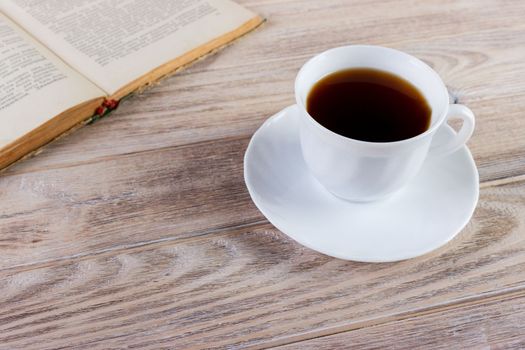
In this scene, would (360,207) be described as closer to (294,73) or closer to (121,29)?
(294,73)

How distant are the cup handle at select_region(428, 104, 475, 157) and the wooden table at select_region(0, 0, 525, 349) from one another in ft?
0.27

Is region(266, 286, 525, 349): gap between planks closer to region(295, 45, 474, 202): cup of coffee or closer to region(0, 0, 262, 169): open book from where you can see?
region(295, 45, 474, 202): cup of coffee

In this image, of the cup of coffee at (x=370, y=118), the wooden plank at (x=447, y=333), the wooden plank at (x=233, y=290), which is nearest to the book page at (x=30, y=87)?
the wooden plank at (x=233, y=290)

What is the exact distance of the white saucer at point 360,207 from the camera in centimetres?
56

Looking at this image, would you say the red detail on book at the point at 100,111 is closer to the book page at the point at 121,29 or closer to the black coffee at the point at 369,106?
the book page at the point at 121,29

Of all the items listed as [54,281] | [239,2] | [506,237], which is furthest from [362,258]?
[239,2]

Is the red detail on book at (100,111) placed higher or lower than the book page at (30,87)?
lower

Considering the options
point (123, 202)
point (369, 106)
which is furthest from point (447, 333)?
point (123, 202)

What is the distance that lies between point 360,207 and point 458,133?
0.14m

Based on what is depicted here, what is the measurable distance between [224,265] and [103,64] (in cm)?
39

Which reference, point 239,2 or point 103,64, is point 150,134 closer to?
point 103,64

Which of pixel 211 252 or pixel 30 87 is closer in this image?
pixel 211 252

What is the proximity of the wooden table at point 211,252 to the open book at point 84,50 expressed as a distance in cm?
3

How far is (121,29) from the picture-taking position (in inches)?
33.5
